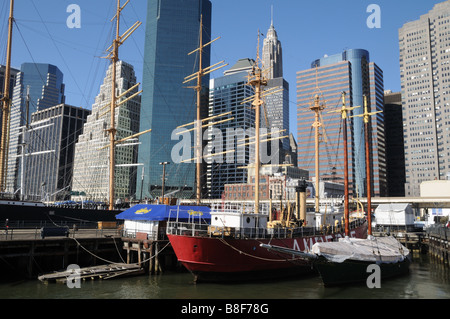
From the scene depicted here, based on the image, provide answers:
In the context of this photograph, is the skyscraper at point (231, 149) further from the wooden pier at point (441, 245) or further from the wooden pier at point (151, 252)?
the wooden pier at point (151, 252)

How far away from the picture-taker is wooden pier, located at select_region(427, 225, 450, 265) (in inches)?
1280

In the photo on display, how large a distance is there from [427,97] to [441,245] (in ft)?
507

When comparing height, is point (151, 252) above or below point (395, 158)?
below

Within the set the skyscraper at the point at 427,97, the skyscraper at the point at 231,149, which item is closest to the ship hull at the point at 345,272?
the skyscraper at the point at 231,149

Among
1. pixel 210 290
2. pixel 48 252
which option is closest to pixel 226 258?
pixel 210 290

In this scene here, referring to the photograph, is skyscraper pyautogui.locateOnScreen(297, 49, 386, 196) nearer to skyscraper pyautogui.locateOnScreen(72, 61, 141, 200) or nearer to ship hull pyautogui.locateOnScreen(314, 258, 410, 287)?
skyscraper pyautogui.locateOnScreen(72, 61, 141, 200)

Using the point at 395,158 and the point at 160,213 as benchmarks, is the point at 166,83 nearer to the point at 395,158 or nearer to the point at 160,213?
the point at 395,158

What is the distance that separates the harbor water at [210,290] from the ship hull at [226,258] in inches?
26.4

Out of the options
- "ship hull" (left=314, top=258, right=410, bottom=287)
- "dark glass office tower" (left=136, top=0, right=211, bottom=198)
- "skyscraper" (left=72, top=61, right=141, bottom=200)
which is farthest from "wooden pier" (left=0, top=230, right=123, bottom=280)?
"skyscraper" (left=72, top=61, right=141, bottom=200)

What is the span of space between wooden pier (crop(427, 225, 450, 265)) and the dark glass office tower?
111850mm

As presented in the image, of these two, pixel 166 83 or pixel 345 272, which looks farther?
pixel 166 83

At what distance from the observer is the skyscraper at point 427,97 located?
526 feet

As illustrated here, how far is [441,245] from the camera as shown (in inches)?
1362
